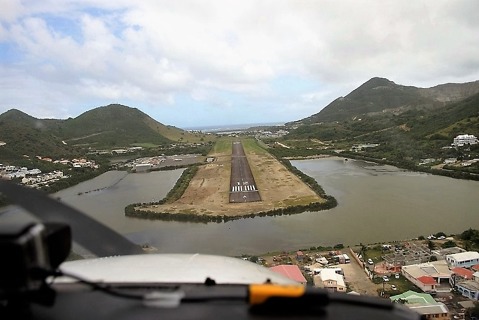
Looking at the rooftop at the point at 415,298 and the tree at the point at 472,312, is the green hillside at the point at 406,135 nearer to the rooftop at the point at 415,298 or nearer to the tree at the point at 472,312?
the rooftop at the point at 415,298

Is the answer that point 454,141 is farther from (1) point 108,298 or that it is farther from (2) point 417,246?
(1) point 108,298

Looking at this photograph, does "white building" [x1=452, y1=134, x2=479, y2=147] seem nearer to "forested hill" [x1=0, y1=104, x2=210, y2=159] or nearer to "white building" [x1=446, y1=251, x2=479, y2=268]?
"white building" [x1=446, y1=251, x2=479, y2=268]

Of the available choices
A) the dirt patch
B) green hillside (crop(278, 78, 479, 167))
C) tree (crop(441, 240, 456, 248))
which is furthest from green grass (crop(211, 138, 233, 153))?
tree (crop(441, 240, 456, 248))

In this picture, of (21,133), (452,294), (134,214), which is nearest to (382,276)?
(452,294)

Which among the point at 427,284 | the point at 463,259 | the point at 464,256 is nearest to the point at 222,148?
the point at 464,256

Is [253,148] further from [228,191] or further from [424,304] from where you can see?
[424,304]

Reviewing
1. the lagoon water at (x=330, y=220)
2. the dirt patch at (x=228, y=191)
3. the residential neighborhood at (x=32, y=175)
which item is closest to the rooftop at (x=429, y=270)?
the lagoon water at (x=330, y=220)

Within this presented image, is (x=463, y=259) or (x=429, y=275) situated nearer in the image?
(x=429, y=275)
